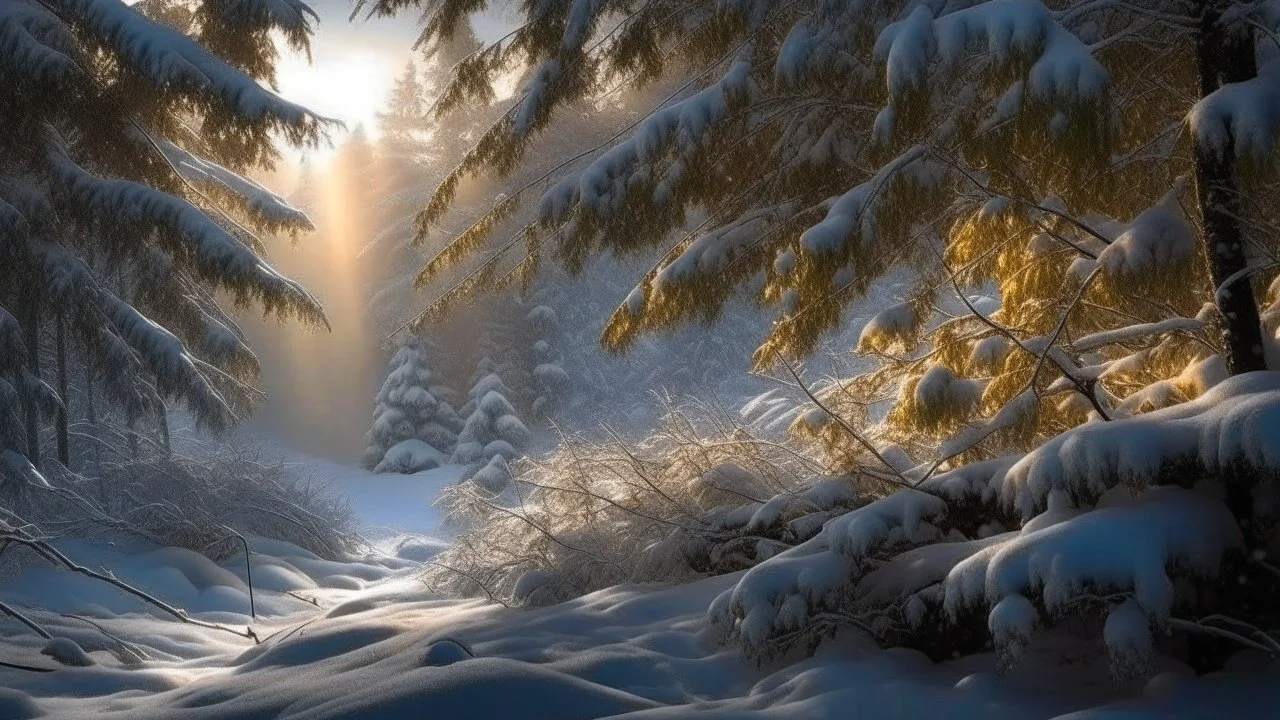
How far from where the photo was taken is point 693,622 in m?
3.53

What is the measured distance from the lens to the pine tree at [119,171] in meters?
6.68

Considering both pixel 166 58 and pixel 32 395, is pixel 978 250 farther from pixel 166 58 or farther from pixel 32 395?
pixel 32 395

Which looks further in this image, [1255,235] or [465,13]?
[465,13]

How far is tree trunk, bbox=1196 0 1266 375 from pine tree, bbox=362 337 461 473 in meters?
21.2

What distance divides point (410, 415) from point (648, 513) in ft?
64.7

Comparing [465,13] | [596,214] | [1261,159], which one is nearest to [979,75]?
[1261,159]

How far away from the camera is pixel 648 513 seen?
15.9 feet

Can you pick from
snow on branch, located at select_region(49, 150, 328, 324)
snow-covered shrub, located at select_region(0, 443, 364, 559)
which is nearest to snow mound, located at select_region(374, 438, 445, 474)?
snow-covered shrub, located at select_region(0, 443, 364, 559)

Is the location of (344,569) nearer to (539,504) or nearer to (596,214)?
(539,504)

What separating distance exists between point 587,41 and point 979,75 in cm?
187

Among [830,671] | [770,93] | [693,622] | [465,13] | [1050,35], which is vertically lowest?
[830,671]

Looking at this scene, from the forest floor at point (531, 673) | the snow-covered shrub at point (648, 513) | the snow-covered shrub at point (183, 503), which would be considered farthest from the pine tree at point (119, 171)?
the snow-covered shrub at point (648, 513)

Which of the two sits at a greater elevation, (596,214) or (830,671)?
(596,214)

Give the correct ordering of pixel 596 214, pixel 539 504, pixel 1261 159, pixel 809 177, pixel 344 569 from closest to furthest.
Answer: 1. pixel 1261 159
2. pixel 596 214
3. pixel 809 177
4. pixel 539 504
5. pixel 344 569
